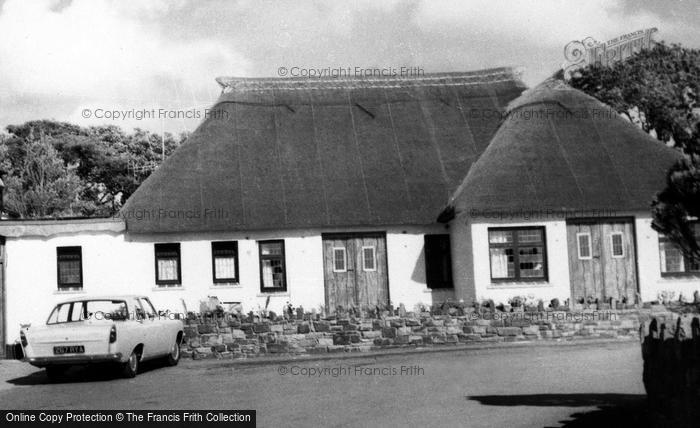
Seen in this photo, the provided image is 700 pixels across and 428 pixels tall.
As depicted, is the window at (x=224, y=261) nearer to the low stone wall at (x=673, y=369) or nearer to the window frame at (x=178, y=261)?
the window frame at (x=178, y=261)

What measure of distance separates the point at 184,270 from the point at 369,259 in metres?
5.44

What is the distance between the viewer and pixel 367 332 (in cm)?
2102

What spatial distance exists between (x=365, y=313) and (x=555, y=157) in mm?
8016

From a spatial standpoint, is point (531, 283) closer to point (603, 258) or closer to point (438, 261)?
point (603, 258)

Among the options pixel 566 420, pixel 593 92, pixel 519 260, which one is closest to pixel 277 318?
pixel 519 260

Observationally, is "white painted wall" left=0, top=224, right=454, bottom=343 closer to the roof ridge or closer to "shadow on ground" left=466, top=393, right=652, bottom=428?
the roof ridge

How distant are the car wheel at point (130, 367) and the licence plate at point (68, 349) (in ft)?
3.04

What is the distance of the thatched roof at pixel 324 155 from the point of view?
84.0 ft

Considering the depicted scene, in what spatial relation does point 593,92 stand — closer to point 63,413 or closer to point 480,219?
point 480,219

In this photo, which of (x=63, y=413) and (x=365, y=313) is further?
(x=365, y=313)

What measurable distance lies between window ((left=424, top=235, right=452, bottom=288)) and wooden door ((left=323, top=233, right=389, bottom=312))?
1.39 metres

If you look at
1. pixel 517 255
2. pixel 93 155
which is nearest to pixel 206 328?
pixel 517 255

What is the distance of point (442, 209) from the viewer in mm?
26391

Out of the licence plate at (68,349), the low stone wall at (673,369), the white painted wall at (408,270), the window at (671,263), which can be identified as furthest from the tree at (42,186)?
the low stone wall at (673,369)
